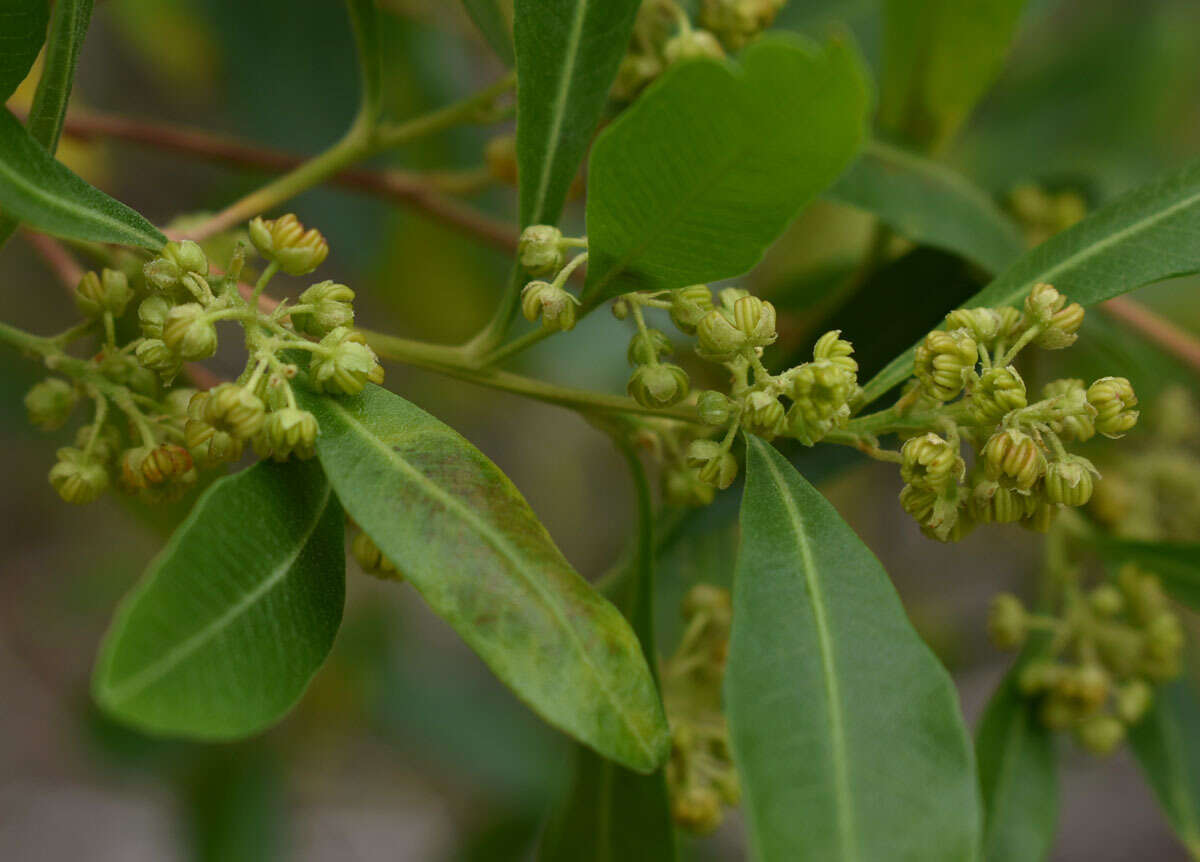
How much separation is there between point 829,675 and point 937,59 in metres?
1.08

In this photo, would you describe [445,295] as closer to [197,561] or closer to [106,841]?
[197,561]

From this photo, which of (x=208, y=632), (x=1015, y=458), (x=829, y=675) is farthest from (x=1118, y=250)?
(x=208, y=632)

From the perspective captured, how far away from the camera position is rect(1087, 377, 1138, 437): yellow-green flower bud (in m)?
0.96

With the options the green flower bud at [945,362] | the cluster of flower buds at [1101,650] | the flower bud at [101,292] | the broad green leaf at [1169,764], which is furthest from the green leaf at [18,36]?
the broad green leaf at [1169,764]

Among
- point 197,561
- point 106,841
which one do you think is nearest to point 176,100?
point 106,841

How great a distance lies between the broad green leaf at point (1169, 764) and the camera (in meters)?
1.56

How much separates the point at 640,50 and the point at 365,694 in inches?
89.4

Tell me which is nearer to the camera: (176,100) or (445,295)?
(445,295)

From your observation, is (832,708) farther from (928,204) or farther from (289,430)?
(928,204)

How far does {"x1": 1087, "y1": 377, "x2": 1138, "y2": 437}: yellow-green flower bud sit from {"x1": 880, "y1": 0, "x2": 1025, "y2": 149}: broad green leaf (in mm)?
759

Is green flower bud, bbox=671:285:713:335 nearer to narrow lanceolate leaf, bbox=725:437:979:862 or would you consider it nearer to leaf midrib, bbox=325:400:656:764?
narrow lanceolate leaf, bbox=725:437:979:862

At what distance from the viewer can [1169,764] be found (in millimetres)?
1593

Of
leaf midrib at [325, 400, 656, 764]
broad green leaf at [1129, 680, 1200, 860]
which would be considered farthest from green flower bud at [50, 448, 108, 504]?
broad green leaf at [1129, 680, 1200, 860]

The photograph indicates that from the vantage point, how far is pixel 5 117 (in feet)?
2.75
